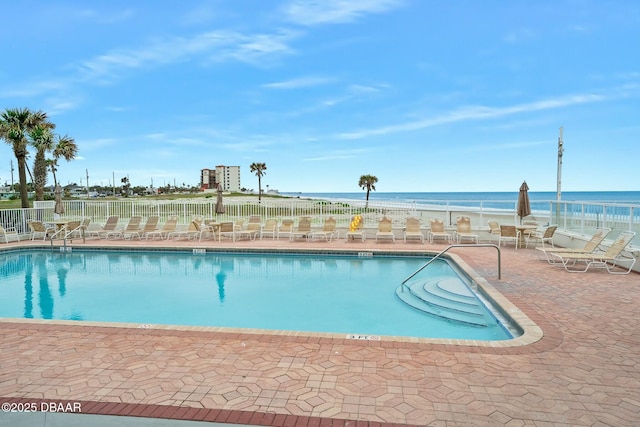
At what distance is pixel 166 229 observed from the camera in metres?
14.4

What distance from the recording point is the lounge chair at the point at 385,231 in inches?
523

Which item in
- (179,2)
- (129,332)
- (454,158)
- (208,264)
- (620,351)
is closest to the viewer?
(620,351)

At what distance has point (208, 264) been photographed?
35.6 feet

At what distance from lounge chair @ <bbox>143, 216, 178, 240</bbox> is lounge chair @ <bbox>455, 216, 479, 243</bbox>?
976 centimetres

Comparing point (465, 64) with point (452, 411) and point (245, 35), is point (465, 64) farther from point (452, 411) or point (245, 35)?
point (452, 411)

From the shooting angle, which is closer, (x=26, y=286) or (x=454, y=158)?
(x=26, y=286)

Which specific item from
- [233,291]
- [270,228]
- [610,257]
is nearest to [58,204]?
[270,228]

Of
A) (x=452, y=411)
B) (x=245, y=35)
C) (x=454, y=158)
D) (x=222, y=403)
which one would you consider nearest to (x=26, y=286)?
(x=222, y=403)

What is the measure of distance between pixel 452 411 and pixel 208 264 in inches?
348

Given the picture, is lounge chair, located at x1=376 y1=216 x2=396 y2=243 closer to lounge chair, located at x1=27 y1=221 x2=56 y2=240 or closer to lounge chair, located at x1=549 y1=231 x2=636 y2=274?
lounge chair, located at x1=549 y1=231 x2=636 y2=274

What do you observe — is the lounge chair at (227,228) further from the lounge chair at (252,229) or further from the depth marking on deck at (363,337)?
the depth marking on deck at (363,337)

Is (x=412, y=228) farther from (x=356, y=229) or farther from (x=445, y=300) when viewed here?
(x=445, y=300)

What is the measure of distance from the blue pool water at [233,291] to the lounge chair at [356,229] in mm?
2277

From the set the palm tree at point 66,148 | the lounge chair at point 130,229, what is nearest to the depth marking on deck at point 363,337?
the lounge chair at point 130,229
